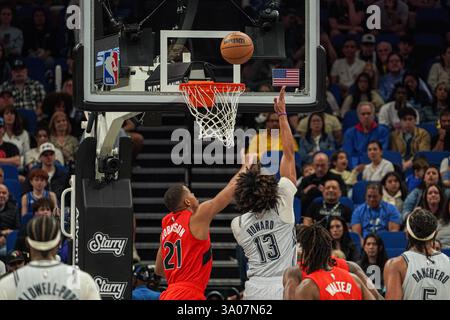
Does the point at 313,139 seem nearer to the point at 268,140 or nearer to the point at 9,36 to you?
the point at 268,140

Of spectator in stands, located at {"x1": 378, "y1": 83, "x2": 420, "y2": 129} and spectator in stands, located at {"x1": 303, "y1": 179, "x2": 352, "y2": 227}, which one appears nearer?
spectator in stands, located at {"x1": 303, "y1": 179, "x2": 352, "y2": 227}

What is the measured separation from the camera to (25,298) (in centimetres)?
785

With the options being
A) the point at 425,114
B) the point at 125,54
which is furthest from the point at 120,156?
the point at 425,114

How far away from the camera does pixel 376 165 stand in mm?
15383

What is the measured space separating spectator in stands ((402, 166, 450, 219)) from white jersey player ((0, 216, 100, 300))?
7.38 metres

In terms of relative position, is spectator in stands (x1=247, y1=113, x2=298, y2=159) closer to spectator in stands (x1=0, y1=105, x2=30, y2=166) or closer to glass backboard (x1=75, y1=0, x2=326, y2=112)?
glass backboard (x1=75, y1=0, x2=326, y2=112)

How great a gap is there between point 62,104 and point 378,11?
4372mm

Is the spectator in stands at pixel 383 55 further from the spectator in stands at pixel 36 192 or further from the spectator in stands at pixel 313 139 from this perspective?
the spectator in stands at pixel 36 192

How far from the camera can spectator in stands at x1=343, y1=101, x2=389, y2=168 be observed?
52.6 ft

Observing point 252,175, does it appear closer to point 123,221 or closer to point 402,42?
point 123,221

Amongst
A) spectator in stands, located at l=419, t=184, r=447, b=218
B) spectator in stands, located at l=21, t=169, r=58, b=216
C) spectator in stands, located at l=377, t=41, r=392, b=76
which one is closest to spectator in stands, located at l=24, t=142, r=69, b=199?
spectator in stands, located at l=21, t=169, r=58, b=216

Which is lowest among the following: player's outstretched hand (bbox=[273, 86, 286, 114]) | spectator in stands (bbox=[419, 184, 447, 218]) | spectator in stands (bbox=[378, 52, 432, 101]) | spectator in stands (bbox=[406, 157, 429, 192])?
spectator in stands (bbox=[419, 184, 447, 218])

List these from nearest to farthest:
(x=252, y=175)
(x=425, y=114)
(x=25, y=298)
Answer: (x=25, y=298) < (x=252, y=175) < (x=425, y=114)

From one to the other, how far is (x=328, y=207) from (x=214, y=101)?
13.6 ft
